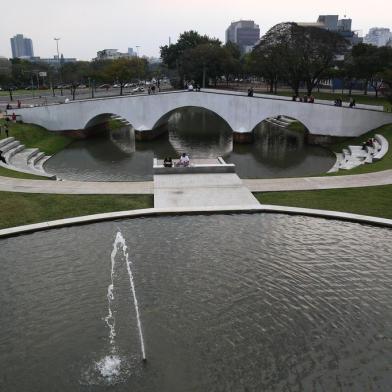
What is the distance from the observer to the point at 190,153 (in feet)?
144

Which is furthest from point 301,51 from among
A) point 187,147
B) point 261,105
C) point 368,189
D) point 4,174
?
point 4,174

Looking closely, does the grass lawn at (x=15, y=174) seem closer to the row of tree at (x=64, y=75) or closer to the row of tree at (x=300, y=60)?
the row of tree at (x=300, y=60)

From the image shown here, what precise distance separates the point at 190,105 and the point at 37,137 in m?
17.1

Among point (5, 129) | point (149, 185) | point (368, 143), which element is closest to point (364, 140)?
point (368, 143)

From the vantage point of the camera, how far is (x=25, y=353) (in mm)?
10828

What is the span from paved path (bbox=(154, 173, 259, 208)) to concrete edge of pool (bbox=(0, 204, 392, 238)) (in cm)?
70

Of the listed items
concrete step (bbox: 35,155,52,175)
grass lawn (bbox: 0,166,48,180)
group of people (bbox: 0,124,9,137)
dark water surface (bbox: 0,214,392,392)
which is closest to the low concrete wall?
grass lawn (bbox: 0,166,48,180)

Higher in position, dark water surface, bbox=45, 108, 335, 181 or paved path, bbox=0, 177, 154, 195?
paved path, bbox=0, 177, 154, 195

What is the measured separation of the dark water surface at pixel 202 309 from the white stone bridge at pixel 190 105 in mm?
29289

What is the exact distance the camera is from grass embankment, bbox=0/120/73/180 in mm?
42844

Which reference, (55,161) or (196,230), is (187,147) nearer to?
(55,161)

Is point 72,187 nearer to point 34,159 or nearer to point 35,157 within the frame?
point 34,159

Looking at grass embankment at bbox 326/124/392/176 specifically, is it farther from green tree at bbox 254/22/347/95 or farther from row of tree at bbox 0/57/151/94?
row of tree at bbox 0/57/151/94

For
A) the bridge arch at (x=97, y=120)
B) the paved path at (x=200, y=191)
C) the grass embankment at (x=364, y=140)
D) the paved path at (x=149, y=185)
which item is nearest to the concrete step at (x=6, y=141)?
the bridge arch at (x=97, y=120)
